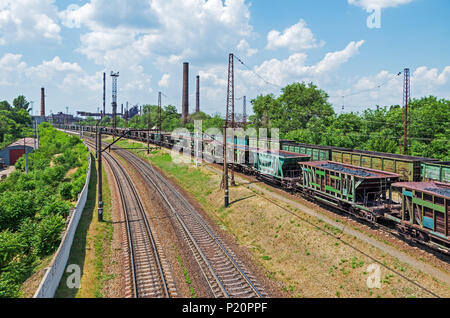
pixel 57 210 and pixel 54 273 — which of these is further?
pixel 57 210

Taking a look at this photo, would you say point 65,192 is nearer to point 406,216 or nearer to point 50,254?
point 50,254

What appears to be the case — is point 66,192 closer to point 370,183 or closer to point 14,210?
point 14,210

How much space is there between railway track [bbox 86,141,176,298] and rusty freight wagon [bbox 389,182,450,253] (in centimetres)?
1341

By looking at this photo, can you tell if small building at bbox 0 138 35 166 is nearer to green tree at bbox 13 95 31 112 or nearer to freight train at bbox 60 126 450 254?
freight train at bbox 60 126 450 254

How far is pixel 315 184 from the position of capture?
2481cm

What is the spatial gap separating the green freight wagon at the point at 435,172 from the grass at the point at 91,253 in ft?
79.6

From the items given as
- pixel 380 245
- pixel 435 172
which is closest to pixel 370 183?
pixel 380 245

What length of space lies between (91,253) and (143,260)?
3.38m

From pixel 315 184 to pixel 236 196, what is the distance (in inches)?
328

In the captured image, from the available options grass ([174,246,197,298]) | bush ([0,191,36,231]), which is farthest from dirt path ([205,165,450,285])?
bush ([0,191,36,231])

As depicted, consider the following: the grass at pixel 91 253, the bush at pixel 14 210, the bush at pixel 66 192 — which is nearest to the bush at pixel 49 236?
the grass at pixel 91 253

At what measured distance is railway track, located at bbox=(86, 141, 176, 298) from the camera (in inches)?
576

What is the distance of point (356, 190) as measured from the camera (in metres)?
20.8
